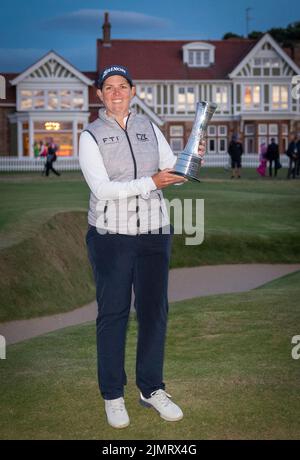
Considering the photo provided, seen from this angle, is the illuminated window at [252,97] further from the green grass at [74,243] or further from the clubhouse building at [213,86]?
the green grass at [74,243]

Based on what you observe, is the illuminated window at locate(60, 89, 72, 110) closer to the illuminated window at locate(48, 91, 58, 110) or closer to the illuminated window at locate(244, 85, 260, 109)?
the illuminated window at locate(48, 91, 58, 110)

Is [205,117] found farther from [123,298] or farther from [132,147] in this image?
[123,298]

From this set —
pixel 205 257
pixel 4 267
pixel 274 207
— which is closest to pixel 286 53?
pixel 274 207

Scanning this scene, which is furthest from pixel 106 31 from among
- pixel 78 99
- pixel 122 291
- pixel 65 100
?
pixel 122 291

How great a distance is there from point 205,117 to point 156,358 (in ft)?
5.70

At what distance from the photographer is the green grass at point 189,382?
216 inches

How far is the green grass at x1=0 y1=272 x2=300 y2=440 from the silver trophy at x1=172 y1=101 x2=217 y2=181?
1.72 meters

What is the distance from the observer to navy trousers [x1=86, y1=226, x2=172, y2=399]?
18.2 feet

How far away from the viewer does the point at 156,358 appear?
5.76 metres

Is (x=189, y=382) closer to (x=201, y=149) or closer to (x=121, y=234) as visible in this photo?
(x=121, y=234)

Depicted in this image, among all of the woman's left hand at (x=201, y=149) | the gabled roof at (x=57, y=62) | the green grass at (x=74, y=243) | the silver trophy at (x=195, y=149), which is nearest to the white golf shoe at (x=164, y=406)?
the silver trophy at (x=195, y=149)

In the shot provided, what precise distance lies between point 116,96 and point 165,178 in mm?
753

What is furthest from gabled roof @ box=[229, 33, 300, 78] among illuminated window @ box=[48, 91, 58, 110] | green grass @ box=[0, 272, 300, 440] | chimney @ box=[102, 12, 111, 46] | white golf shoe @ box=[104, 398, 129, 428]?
white golf shoe @ box=[104, 398, 129, 428]

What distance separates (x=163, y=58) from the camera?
232 feet
